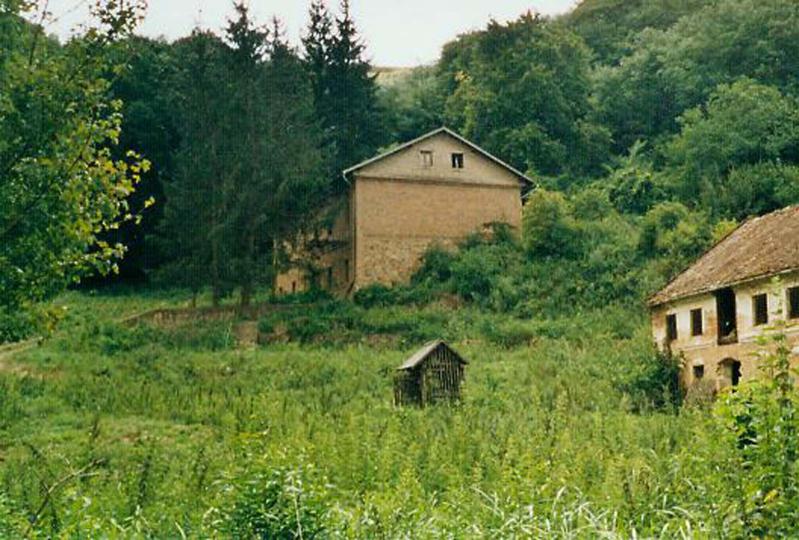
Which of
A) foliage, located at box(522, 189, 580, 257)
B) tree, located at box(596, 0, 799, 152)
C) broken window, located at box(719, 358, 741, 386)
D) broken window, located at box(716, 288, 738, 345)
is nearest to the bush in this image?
broken window, located at box(719, 358, 741, 386)

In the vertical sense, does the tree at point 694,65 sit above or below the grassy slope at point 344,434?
above

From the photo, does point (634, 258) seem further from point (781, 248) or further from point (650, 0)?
point (650, 0)

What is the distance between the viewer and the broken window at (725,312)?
941 inches

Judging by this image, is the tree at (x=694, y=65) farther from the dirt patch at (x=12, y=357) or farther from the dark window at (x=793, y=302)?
the dirt patch at (x=12, y=357)

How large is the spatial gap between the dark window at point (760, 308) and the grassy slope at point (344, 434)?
3885 mm

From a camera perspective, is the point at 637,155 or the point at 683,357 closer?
the point at 683,357

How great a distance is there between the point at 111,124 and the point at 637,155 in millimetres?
48542

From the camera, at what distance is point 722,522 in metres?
6.15

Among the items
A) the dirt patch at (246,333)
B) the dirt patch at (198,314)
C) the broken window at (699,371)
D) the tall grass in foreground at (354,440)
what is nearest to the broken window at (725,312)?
the broken window at (699,371)

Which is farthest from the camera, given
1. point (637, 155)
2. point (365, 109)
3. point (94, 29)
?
point (637, 155)

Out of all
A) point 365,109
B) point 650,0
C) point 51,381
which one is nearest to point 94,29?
point 51,381

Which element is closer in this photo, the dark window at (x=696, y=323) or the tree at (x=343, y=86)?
the dark window at (x=696, y=323)

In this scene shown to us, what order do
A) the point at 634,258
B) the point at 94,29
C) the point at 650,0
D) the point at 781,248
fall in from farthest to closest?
the point at 650,0
the point at 634,258
the point at 781,248
the point at 94,29

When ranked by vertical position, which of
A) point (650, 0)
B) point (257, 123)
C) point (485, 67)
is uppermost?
point (650, 0)
